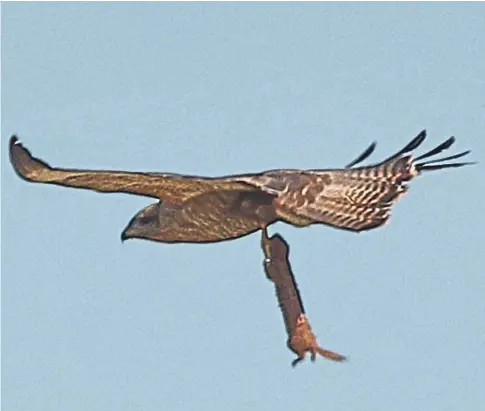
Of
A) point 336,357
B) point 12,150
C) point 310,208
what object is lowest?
point 336,357

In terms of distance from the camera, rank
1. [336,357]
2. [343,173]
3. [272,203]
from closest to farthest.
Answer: [336,357] → [272,203] → [343,173]

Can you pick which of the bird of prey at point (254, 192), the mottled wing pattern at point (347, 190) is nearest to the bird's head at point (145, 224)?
the bird of prey at point (254, 192)

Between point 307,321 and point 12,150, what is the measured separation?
7.78 ft

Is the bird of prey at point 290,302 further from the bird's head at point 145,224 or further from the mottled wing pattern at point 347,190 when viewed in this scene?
the bird's head at point 145,224

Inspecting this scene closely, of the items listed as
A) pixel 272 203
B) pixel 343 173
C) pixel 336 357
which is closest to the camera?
pixel 336 357

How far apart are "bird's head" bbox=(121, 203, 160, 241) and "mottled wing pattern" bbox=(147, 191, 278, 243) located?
0.96 ft

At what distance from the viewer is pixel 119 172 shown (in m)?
8.80

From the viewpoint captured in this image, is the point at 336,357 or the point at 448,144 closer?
the point at 336,357

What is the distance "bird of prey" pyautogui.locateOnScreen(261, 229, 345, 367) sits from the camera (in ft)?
28.9

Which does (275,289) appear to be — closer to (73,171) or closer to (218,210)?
(218,210)

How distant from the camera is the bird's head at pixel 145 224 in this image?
10.3 m

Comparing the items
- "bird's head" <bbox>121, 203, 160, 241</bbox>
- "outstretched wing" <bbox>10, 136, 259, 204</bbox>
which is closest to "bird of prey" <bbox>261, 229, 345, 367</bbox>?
"outstretched wing" <bbox>10, 136, 259, 204</bbox>

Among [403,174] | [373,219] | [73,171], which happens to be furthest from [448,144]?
[73,171]

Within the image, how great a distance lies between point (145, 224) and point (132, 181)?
1.66 m
